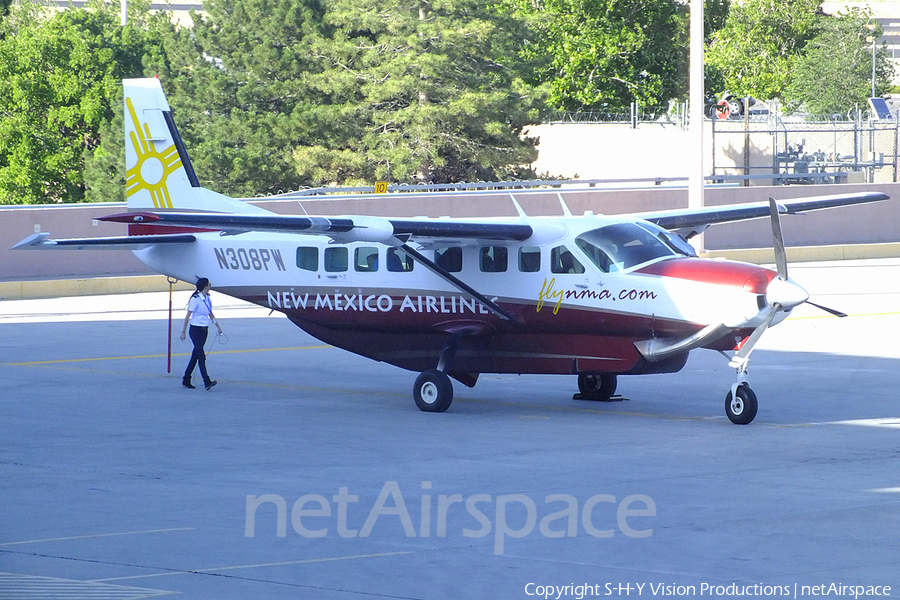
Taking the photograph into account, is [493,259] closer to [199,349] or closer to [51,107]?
[199,349]

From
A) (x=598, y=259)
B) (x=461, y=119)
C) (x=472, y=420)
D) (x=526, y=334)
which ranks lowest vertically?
(x=472, y=420)

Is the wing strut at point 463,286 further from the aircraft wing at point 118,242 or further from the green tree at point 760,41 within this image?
the green tree at point 760,41

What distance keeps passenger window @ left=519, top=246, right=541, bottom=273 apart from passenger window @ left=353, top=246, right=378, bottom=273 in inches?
82.5

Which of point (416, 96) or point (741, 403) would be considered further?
point (416, 96)

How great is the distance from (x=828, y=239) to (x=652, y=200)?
6265 millimetres

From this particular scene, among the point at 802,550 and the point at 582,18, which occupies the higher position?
the point at 582,18

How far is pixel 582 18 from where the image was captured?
8150cm

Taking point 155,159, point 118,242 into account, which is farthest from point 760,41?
point 118,242

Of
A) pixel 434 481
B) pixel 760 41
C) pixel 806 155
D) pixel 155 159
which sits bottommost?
pixel 434 481

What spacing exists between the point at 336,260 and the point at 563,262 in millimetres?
3279

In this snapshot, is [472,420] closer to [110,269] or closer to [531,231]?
[531,231]

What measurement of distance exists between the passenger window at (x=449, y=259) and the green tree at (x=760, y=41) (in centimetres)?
7914

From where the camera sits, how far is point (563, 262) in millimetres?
15320

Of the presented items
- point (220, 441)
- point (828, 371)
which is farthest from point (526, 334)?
point (828, 371)
